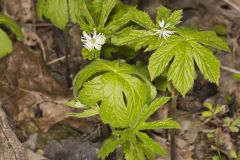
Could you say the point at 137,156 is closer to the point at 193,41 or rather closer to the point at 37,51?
the point at 193,41

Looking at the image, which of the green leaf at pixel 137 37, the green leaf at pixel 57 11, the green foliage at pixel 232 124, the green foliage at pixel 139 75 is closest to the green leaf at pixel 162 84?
the green foliage at pixel 139 75

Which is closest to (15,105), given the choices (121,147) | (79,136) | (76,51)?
(79,136)

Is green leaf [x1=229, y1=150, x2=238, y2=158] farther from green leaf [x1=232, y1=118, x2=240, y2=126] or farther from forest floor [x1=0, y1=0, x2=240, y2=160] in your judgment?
green leaf [x1=232, y1=118, x2=240, y2=126]

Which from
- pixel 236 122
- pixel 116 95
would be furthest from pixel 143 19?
pixel 236 122

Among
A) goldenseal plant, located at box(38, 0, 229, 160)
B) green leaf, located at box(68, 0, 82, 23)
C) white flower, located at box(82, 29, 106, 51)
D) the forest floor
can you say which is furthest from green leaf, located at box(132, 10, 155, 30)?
the forest floor

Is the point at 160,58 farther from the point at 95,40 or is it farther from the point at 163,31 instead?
the point at 95,40

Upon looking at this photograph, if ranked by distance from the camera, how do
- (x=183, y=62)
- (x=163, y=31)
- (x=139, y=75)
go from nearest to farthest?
(x=183, y=62)
(x=163, y=31)
(x=139, y=75)
